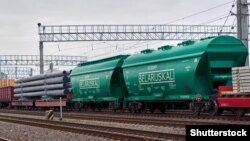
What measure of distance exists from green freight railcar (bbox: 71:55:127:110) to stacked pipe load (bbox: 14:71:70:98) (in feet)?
6.90

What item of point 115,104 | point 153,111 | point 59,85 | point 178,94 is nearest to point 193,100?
point 178,94

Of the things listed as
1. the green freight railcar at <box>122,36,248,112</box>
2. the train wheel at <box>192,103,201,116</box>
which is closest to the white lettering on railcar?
the green freight railcar at <box>122,36,248,112</box>

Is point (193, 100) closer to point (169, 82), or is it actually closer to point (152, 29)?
point (169, 82)

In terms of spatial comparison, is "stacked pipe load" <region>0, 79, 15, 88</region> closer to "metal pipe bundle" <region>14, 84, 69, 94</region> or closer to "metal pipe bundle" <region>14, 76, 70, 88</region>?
"metal pipe bundle" <region>14, 84, 69, 94</region>

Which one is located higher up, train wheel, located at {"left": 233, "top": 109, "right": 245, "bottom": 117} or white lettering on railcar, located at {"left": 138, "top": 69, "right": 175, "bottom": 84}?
white lettering on railcar, located at {"left": 138, "top": 69, "right": 175, "bottom": 84}

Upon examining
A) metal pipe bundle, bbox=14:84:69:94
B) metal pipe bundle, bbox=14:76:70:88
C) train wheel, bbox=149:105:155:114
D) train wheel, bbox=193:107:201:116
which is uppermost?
metal pipe bundle, bbox=14:76:70:88

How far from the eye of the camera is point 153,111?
30.9m

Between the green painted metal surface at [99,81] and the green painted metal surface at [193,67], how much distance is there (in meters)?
5.40

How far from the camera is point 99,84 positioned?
1388 inches

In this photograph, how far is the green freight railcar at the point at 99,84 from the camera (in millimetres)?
33438

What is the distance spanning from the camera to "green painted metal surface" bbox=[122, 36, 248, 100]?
78.0 feet

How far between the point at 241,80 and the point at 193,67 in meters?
3.51

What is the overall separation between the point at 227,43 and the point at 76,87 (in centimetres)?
1835

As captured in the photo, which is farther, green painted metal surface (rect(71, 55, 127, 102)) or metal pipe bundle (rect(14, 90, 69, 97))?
metal pipe bundle (rect(14, 90, 69, 97))
